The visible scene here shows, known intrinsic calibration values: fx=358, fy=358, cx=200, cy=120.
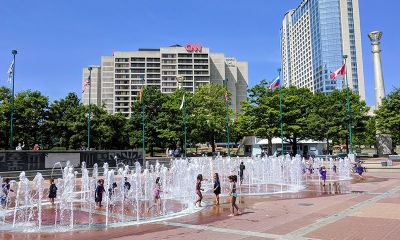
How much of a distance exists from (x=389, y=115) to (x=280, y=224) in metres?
46.7

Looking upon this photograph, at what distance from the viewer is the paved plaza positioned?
9180mm

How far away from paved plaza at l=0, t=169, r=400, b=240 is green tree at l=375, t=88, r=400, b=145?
38.8 m

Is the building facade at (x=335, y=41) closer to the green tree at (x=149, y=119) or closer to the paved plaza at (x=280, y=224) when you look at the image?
the green tree at (x=149, y=119)

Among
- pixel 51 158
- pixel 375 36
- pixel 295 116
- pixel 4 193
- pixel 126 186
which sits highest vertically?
pixel 375 36

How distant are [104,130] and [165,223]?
45.1 metres

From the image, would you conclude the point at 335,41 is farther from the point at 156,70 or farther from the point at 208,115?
the point at 208,115

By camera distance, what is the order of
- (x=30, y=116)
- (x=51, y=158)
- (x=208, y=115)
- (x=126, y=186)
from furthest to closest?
(x=208, y=115), (x=30, y=116), (x=51, y=158), (x=126, y=186)

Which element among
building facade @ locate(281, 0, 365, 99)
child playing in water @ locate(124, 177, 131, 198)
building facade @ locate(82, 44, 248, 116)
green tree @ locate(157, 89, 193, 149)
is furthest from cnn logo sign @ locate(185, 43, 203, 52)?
child playing in water @ locate(124, 177, 131, 198)

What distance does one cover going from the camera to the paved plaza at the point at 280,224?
918cm

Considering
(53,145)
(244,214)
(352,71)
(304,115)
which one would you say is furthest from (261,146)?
(352,71)

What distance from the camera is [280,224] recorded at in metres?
10.5

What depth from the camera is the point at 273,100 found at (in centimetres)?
5247

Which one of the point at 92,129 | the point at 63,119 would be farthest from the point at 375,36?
the point at 63,119

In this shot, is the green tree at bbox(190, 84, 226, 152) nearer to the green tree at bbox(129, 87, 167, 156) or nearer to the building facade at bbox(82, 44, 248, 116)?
the green tree at bbox(129, 87, 167, 156)
